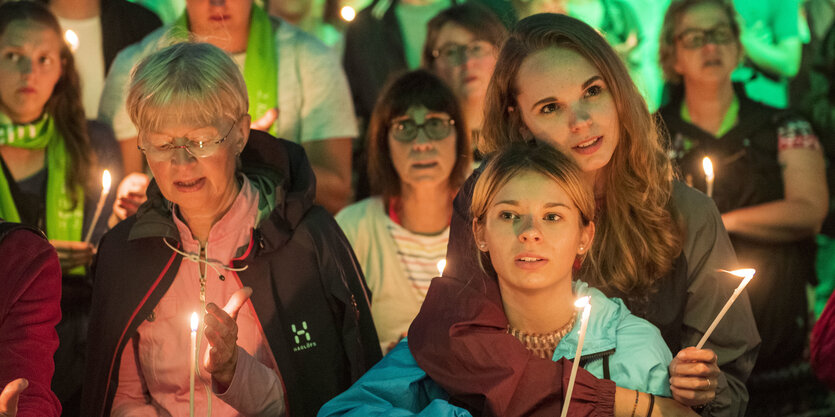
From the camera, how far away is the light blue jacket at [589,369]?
8.76 feet

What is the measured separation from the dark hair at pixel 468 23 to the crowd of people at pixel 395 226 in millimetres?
12

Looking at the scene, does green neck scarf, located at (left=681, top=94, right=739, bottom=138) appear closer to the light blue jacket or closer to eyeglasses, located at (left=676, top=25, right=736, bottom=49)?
eyeglasses, located at (left=676, top=25, right=736, bottom=49)

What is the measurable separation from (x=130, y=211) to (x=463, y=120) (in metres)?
1.44

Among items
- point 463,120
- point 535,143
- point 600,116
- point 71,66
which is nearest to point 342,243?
point 535,143

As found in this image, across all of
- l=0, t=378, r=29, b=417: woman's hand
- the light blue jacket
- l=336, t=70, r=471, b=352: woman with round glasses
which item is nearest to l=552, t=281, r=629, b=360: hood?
the light blue jacket

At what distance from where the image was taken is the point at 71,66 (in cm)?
439

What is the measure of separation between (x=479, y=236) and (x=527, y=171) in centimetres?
23

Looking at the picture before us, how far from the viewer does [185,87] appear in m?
3.10

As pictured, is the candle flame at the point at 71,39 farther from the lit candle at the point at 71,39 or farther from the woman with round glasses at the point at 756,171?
the woman with round glasses at the point at 756,171

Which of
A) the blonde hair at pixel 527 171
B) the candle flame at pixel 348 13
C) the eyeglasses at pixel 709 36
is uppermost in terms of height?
the candle flame at pixel 348 13

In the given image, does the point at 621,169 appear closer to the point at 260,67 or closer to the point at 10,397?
the point at 10,397

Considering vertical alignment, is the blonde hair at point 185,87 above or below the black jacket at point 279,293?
above

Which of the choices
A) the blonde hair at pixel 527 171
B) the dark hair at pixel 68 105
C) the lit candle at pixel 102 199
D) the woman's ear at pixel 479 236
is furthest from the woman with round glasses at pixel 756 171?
the dark hair at pixel 68 105

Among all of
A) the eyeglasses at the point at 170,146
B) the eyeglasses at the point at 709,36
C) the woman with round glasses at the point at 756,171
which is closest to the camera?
the eyeglasses at the point at 170,146
